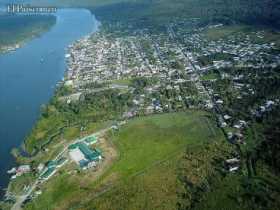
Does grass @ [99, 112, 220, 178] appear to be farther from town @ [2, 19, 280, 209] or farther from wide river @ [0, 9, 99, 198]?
wide river @ [0, 9, 99, 198]

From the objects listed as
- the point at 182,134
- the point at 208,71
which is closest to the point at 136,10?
the point at 208,71

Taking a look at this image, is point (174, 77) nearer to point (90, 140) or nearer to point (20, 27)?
point (90, 140)

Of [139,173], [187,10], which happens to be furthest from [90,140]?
[187,10]

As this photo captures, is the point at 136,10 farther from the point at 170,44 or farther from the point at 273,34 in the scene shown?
the point at 273,34

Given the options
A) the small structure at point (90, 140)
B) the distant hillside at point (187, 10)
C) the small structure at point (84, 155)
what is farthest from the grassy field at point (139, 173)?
the distant hillside at point (187, 10)

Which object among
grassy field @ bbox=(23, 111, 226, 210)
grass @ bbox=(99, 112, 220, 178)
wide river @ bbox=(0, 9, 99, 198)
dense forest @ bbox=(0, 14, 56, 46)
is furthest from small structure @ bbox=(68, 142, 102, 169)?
dense forest @ bbox=(0, 14, 56, 46)

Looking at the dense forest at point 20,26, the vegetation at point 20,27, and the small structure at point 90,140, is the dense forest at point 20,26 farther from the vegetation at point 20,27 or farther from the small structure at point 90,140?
the small structure at point 90,140
